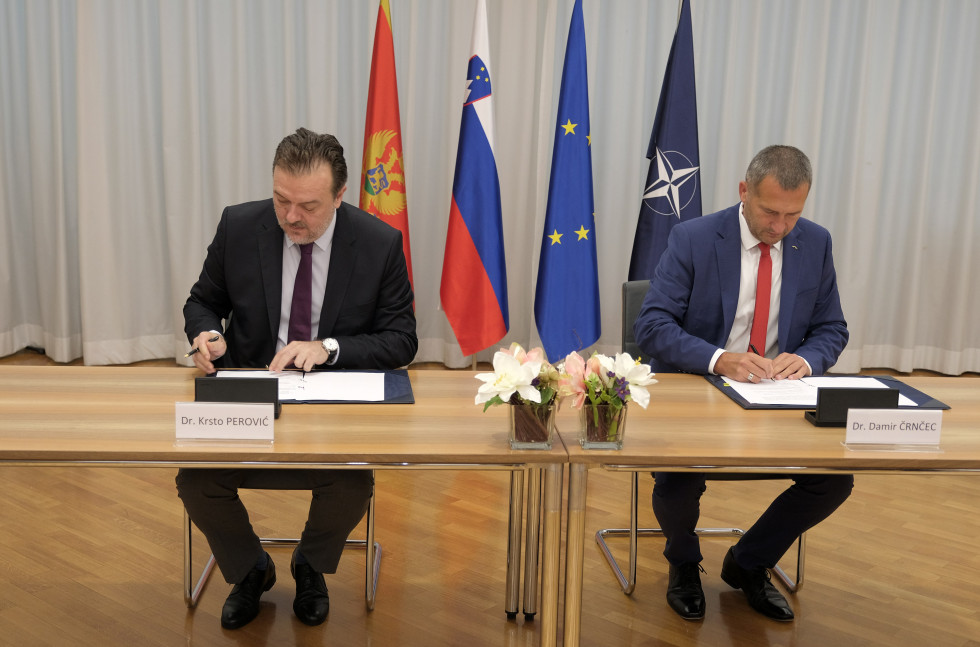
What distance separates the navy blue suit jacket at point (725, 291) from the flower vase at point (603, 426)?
31.4 inches

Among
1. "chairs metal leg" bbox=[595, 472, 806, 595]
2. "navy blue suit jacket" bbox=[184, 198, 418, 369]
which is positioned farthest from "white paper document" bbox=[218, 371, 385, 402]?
"chairs metal leg" bbox=[595, 472, 806, 595]

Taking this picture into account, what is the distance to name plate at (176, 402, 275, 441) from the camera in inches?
74.5

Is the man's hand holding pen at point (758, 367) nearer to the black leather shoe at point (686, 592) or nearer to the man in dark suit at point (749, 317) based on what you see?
the man in dark suit at point (749, 317)

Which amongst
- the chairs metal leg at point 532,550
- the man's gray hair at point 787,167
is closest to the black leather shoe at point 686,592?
the chairs metal leg at point 532,550

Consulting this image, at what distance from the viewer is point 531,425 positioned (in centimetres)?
194

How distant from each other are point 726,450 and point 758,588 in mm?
1007

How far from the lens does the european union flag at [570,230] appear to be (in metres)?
4.73

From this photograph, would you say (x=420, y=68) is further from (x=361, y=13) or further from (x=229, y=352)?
(x=229, y=352)

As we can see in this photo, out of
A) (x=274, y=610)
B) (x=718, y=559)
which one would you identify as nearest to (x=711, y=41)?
(x=718, y=559)

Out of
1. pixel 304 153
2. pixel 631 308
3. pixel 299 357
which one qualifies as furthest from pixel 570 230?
pixel 299 357

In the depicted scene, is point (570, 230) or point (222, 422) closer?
point (222, 422)

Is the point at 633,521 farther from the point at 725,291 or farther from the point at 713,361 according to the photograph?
the point at 725,291

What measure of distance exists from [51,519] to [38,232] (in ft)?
8.68

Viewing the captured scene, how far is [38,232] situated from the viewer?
5363 mm
